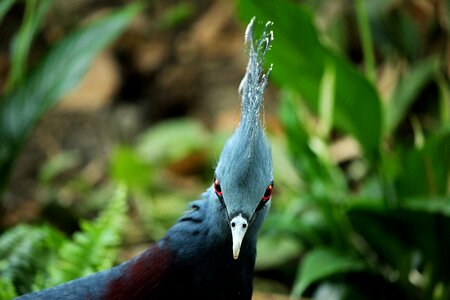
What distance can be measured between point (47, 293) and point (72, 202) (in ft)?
8.99

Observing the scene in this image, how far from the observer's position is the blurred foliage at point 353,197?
295cm

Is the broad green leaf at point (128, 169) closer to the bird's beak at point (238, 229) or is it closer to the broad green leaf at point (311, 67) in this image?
the broad green leaf at point (311, 67)

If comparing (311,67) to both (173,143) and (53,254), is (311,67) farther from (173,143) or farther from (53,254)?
(173,143)

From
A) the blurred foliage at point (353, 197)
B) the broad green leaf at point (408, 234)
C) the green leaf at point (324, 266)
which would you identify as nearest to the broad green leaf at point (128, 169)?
the blurred foliage at point (353, 197)

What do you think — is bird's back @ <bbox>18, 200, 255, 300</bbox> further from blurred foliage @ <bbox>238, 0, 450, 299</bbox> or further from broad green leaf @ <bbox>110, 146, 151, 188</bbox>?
broad green leaf @ <bbox>110, 146, 151, 188</bbox>

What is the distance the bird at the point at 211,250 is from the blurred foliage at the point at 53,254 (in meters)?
0.47

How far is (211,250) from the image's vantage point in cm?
182

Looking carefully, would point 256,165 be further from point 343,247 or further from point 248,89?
point 343,247

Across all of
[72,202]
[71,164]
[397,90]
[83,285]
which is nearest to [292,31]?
[397,90]

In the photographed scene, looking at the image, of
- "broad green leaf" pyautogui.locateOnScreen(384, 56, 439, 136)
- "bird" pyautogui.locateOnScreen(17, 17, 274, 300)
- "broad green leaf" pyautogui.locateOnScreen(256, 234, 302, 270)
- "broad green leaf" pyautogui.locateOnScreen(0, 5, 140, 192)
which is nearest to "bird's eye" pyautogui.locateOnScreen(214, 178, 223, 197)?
"bird" pyautogui.locateOnScreen(17, 17, 274, 300)

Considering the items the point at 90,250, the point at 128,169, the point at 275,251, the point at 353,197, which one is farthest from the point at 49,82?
the point at 353,197

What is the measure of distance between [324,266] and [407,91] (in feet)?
4.39

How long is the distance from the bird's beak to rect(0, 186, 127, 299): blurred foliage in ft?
3.09

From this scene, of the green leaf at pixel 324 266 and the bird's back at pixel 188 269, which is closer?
the bird's back at pixel 188 269
